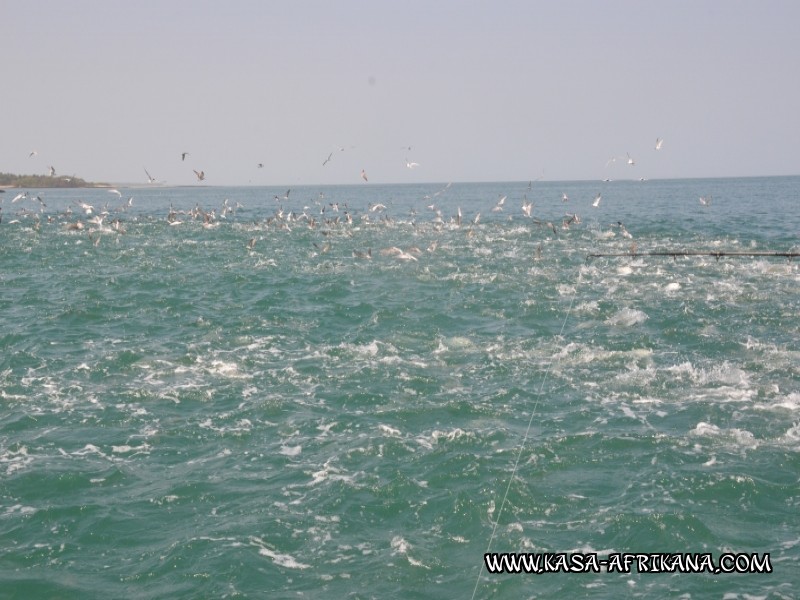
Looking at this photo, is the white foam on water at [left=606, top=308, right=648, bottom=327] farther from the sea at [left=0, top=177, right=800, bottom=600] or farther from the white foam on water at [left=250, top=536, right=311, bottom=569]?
the white foam on water at [left=250, top=536, right=311, bottom=569]

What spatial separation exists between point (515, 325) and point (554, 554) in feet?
48.4

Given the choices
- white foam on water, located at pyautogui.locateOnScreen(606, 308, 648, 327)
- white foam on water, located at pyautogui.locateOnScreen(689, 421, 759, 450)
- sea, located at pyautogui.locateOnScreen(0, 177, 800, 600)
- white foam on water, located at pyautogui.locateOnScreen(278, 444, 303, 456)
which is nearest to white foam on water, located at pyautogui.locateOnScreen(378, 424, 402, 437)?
sea, located at pyautogui.locateOnScreen(0, 177, 800, 600)

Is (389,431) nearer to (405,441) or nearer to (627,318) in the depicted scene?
(405,441)

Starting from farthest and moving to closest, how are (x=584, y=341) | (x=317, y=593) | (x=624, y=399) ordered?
(x=584, y=341) → (x=624, y=399) → (x=317, y=593)

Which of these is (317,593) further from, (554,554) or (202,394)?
(202,394)

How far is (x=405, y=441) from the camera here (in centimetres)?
1530

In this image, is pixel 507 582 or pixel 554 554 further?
pixel 554 554

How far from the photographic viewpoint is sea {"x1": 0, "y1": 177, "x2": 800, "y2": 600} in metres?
10.7

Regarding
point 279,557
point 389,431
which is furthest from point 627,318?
point 279,557

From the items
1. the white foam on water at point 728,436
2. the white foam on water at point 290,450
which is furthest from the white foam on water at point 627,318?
the white foam on water at point 290,450

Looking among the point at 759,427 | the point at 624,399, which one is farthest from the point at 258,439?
the point at 759,427

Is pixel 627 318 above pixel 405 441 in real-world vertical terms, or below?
above

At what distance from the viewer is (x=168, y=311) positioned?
2816 cm

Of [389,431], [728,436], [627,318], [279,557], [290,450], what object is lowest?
[279,557]
